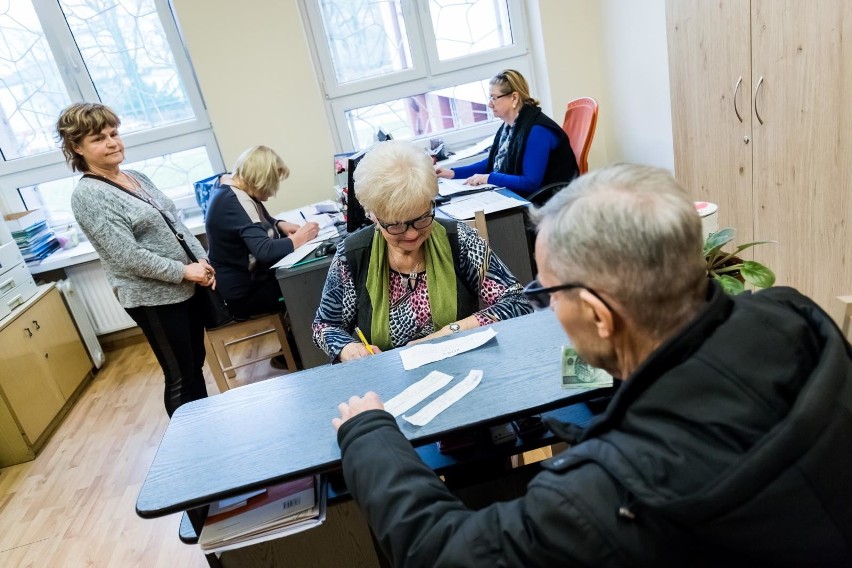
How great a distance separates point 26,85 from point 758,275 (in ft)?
14.2

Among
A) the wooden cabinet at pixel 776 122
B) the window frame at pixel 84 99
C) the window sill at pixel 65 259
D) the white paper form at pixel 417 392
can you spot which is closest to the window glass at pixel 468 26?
the window frame at pixel 84 99

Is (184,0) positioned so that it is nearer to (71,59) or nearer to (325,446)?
(71,59)

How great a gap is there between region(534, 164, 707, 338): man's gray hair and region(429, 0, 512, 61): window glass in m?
3.60

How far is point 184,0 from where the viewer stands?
3.39 meters

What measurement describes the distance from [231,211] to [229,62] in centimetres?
147

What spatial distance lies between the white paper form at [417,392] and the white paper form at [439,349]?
7 cm

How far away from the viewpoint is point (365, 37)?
3.94m

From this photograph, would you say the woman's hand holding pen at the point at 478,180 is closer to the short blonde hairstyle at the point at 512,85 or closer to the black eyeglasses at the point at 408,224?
the short blonde hairstyle at the point at 512,85

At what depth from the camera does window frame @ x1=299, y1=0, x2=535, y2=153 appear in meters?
3.91

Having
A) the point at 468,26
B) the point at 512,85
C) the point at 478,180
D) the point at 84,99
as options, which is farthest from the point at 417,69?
the point at 84,99

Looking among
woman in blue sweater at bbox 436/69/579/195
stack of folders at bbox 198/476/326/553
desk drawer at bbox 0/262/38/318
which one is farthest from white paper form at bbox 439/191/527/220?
desk drawer at bbox 0/262/38/318

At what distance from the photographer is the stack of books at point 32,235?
3.49 m

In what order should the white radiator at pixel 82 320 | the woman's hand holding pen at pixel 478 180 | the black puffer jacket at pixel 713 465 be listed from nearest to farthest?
the black puffer jacket at pixel 713 465 → the woman's hand holding pen at pixel 478 180 → the white radiator at pixel 82 320

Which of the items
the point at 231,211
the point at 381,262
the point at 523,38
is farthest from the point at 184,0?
the point at 381,262
